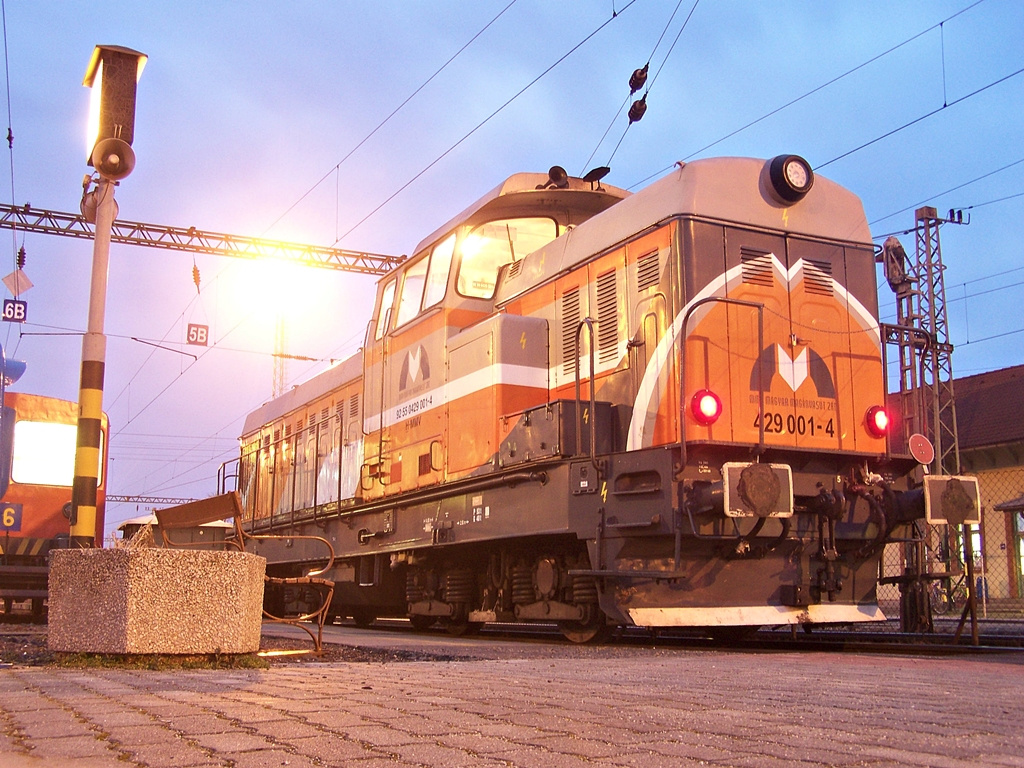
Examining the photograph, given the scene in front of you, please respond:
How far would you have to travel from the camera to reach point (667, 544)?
735 cm

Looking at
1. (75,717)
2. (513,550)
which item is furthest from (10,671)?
(513,550)

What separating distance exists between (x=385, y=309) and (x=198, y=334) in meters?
14.3

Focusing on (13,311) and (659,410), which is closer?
(659,410)

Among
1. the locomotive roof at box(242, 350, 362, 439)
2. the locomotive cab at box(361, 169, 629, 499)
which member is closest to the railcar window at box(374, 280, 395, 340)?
the locomotive cab at box(361, 169, 629, 499)

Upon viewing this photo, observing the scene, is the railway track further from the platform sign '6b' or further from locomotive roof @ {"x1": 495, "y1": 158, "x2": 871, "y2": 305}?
the platform sign '6b'

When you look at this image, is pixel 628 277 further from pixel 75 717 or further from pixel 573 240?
pixel 75 717

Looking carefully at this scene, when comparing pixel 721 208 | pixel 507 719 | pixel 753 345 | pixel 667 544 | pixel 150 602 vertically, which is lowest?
pixel 507 719

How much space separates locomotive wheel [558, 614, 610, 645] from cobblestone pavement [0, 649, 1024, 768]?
3.05 m

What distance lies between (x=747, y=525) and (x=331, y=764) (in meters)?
5.21

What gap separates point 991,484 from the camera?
66.5ft

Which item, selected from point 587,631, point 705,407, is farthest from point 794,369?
point 587,631

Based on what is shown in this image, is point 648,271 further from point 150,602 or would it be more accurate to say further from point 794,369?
point 150,602

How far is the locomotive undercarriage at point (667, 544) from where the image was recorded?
7168 mm

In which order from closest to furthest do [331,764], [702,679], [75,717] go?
1. [331,764]
2. [75,717]
3. [702,679]
